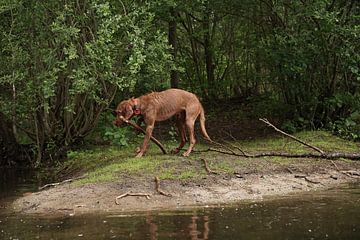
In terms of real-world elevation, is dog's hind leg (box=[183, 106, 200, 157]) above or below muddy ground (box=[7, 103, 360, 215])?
above

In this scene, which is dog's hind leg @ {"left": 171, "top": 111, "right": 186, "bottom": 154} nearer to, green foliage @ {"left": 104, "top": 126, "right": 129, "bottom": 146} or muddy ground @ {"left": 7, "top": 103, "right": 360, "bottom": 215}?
muddy ground @ {"left": 7, "top": 103, "right": 360, "bottom": 215}

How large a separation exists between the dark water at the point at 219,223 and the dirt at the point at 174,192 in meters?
0.60

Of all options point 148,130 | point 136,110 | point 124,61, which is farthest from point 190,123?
point 124,61

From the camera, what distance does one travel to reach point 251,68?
82.3 feet

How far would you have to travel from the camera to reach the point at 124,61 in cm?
1641

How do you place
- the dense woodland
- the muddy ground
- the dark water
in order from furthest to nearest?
the dense woodland, the muddy ground, the dark water

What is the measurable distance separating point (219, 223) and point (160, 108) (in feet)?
19.0

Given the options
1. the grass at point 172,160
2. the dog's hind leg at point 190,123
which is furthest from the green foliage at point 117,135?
the dog's hind leg at point 190,123

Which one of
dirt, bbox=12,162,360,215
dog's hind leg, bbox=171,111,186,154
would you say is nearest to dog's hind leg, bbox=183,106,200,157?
dog's hind leg, bbox=171,111,186,154

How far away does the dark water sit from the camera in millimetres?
8492

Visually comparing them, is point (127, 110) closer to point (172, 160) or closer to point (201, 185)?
point (172, 160)

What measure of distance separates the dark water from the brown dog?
4.11m

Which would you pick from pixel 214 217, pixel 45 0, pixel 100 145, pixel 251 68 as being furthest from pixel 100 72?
pixel 251 68

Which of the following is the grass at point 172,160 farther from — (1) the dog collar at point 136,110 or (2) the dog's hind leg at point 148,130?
(1) the dog collar at point 136,110
